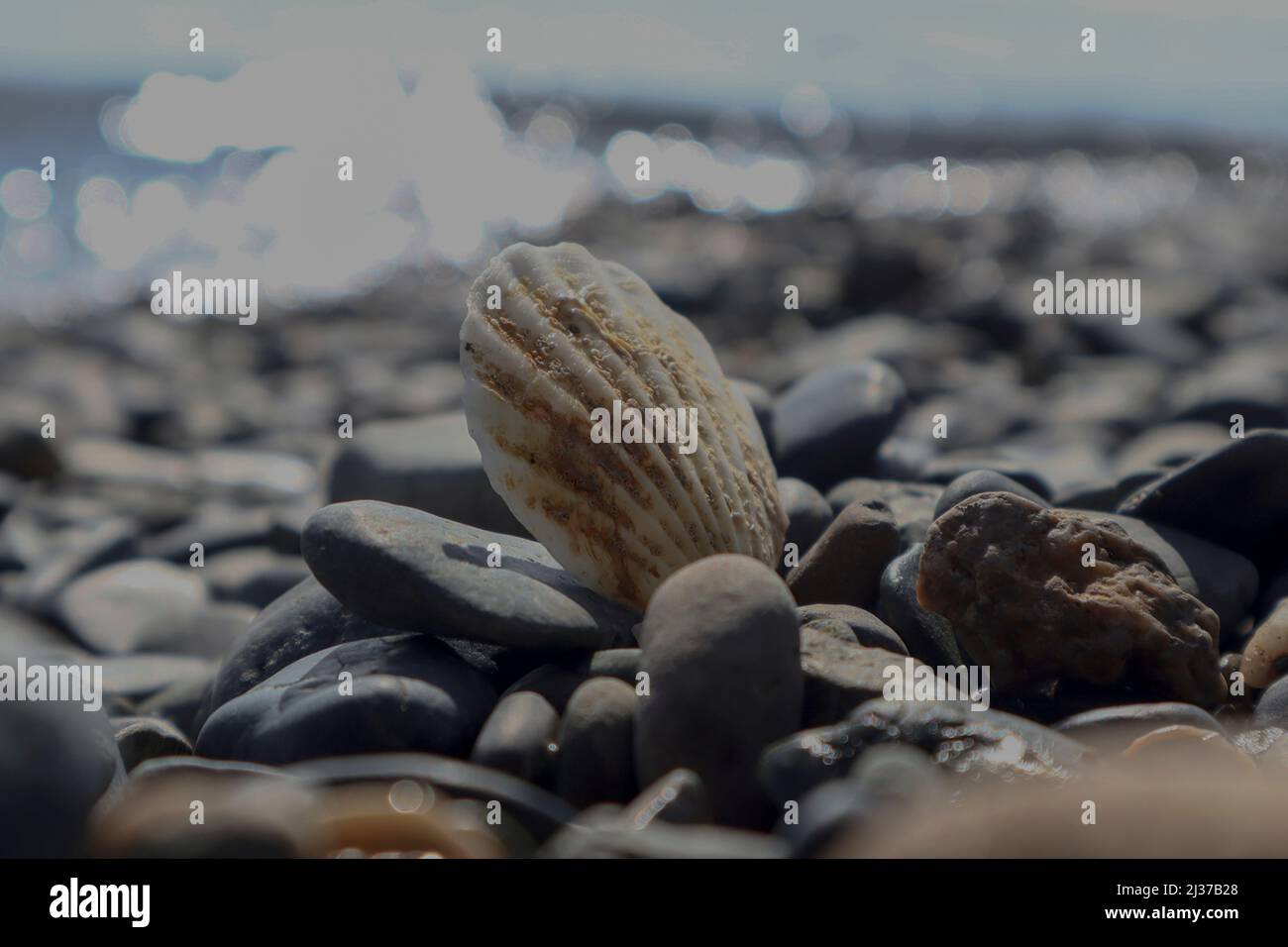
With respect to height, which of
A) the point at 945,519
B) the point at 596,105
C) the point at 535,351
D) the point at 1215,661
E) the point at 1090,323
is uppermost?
the point at 596,105

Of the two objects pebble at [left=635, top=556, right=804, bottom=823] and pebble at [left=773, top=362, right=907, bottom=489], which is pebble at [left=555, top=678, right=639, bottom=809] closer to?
pebble at [left=635, top=556, right=804, bottom=823]

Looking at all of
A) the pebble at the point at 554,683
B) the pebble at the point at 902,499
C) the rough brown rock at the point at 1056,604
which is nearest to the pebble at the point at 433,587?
the pebble at the point at 554,683

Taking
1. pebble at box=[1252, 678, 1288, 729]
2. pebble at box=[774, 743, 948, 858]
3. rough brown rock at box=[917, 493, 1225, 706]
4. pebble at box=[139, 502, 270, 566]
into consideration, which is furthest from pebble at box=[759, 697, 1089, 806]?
pebble at box=[139, 502, 270, 566]

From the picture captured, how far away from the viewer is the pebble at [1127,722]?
9.30 ft

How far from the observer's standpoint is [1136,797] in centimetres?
227

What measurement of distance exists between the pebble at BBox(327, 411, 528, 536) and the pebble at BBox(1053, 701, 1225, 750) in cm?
235

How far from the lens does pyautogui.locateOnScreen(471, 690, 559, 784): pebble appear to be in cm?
279

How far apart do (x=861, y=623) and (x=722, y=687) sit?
2.27 ft

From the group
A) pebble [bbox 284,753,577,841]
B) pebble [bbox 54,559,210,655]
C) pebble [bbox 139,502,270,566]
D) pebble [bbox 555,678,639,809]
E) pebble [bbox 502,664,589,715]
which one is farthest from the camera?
pebble [bbox 139,502,270,566]

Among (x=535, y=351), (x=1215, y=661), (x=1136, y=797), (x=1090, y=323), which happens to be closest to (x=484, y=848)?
(x=1136, y=797)

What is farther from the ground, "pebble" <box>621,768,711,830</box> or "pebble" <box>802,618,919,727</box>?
"pebble" <box>802,618,919,727</box>

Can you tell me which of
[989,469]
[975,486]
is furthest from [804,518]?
[989,469]

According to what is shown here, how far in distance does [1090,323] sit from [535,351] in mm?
7630

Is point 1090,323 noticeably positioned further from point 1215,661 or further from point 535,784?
point 535,784
